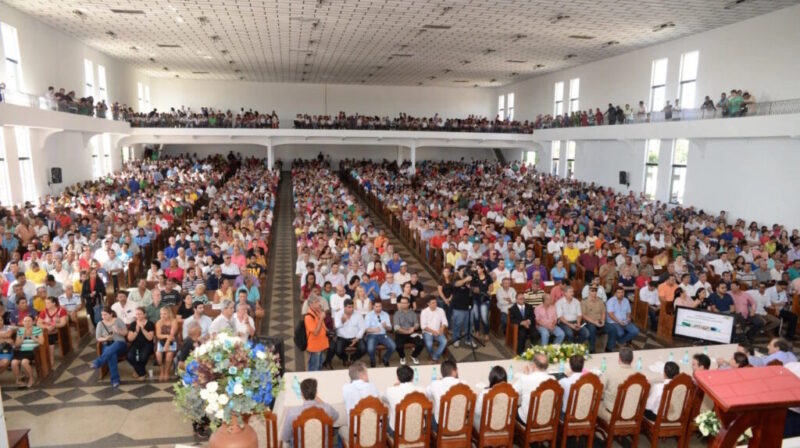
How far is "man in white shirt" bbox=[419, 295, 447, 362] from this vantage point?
26.7ft

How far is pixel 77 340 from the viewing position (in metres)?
8.88

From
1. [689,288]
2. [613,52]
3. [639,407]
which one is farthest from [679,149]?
[639,407]

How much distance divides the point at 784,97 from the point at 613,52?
899 cm

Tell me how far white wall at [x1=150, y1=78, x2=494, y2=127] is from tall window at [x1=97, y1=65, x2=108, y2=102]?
10841mm

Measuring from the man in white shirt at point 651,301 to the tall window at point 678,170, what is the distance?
12.2 metres

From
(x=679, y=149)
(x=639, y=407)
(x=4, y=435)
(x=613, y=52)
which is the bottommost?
(x=639, y=407)

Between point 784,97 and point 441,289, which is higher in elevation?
point 784,97

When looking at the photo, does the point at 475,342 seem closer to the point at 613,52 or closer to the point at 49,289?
the point at 49,289

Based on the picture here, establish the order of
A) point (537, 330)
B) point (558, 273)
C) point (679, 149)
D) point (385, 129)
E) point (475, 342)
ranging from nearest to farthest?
point (537, 330), point (475, 342), point (558, 273), point (679, 149), point (385, 129)

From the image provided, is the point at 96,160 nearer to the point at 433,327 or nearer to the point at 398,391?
the point at 433,327

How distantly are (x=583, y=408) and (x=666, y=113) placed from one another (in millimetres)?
16621

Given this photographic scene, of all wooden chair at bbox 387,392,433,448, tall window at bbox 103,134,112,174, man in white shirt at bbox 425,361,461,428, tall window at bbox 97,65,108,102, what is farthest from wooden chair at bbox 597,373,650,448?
tall window at bbox 97,65,108,102

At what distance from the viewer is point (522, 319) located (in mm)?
8594

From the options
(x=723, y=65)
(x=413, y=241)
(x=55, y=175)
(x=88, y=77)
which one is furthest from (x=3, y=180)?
(x=723, y=65)
